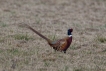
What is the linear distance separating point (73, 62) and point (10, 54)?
3.74ft

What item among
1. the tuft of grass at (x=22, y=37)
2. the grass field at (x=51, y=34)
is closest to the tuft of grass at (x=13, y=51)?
the grass field at (x=51, y=34)

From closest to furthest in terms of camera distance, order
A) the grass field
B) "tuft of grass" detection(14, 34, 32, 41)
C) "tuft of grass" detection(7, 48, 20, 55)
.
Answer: the grass field < "tuft of grass" detection(7, 48, 20, 55) < "tuft of grass" detection(14, 34, 32, 41)

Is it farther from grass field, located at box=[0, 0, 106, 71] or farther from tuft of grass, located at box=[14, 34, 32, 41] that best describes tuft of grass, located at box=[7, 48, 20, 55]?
tuft of grass, located at box=[14, 34, 32, 41]

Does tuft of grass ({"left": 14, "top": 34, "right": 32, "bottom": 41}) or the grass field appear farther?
tuft of grass ({"left": 14, "top": 34, "right": 32, "bottom": 41})

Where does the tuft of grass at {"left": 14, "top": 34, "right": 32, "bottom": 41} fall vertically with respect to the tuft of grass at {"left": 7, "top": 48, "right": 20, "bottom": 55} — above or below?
below

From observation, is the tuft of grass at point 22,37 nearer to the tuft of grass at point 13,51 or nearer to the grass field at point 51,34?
the grass field at point 51,34

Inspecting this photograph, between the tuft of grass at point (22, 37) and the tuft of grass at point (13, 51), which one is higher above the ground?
the tuft of grass at point (13, 51)

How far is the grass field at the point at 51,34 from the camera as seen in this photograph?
7.50m

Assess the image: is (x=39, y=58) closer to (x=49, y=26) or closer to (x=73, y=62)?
(x=73, y=62)

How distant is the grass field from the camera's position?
24.6ft

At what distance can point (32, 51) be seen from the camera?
27.6 feet

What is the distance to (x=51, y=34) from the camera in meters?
10.5

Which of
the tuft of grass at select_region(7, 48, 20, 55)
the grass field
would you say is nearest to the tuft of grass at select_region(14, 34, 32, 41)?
the grass field

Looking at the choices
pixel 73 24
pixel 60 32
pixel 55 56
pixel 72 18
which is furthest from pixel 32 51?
pixel 72 18
